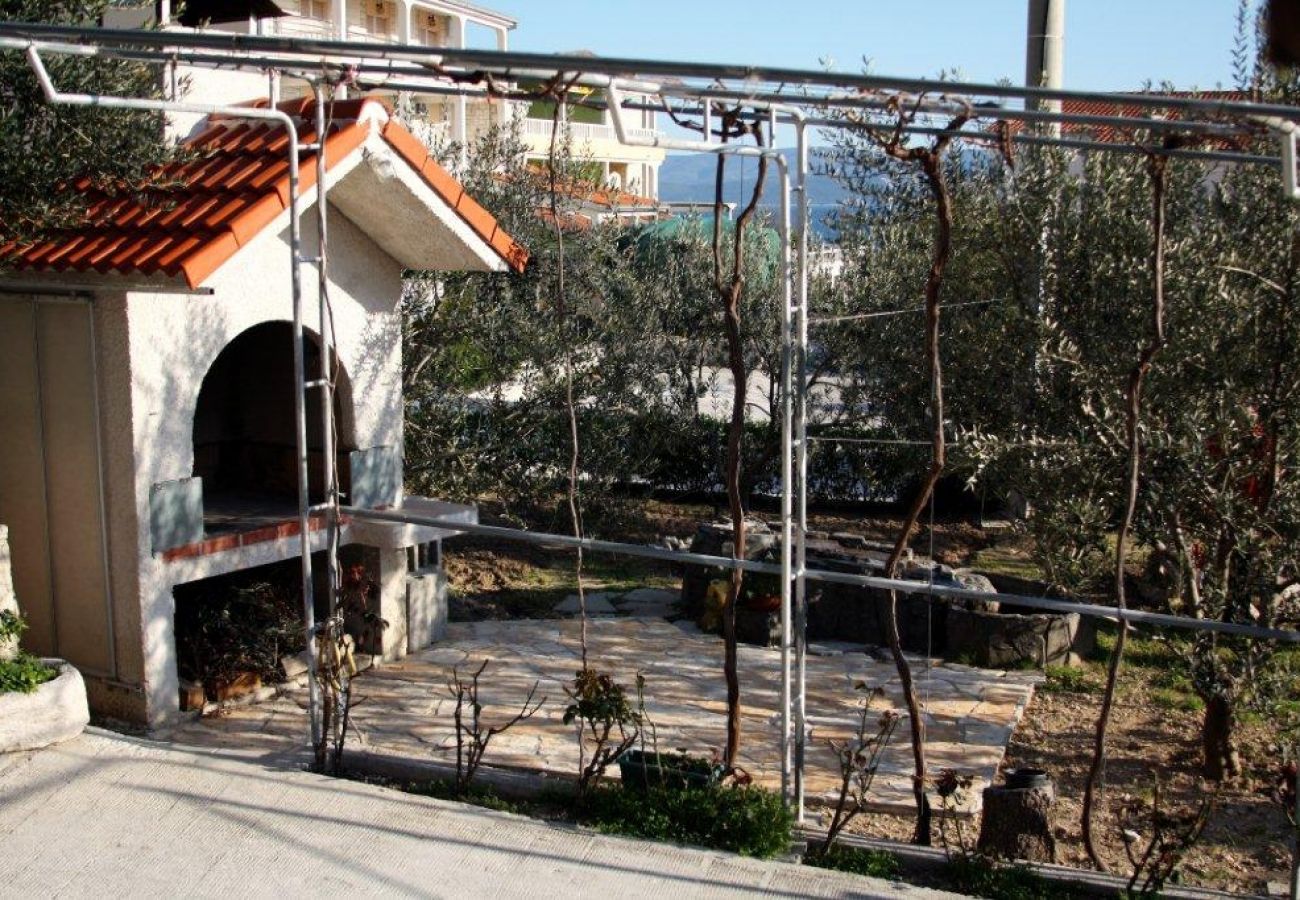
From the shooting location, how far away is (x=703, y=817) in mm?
6691

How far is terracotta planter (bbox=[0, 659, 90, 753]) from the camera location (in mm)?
7441

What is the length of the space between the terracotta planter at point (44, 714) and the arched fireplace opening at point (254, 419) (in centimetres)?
343

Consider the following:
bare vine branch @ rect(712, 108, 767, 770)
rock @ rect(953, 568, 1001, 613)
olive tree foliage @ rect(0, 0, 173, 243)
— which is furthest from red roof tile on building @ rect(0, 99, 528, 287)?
rock @ rect(953, 568, 1001, 613)

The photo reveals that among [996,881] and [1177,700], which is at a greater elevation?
[996,881]

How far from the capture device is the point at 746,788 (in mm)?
6801

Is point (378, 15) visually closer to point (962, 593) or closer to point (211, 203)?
point (211, 203)

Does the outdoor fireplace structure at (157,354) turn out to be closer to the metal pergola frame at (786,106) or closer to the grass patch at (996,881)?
the metal pergola frame at (786,106)

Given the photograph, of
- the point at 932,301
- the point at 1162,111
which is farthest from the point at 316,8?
the point at 932,301

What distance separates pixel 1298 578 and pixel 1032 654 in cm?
348

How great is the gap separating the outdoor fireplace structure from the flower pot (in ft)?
11.7

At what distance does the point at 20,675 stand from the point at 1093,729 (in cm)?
694

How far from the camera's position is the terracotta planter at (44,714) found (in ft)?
24.4

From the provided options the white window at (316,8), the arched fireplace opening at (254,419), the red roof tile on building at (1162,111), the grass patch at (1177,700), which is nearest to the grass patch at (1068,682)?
the grass patch at (1177,700)

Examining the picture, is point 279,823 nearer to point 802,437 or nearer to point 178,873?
point 178,873
